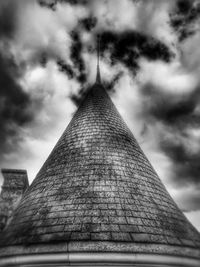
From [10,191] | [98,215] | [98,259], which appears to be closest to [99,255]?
[98,259]

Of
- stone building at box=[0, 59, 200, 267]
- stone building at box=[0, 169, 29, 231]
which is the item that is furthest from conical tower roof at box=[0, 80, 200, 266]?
stone building at box=[0, 169, 29, 231]

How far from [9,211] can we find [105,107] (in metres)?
5.28

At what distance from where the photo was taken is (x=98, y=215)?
5.68 metres

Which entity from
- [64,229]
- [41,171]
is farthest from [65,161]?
[64,229]

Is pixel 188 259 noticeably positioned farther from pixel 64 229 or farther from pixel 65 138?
pixel 65 138

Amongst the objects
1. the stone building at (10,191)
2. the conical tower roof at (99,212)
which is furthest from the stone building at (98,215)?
the stone building at (10,191)

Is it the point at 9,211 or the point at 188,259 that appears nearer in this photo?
the point at 188,259

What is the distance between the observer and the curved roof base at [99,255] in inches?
193

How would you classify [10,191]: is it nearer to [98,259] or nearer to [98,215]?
[98,215]

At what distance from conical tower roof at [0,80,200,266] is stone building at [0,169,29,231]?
2.79 meters

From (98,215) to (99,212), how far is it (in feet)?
0.31

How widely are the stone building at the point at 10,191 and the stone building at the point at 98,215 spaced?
273cm

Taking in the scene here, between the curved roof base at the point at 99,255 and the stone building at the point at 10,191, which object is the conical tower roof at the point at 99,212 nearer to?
the curved roof base at the point at 99,255

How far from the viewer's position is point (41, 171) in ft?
26.2
